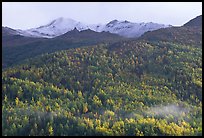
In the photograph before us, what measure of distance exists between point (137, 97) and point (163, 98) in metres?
2.27

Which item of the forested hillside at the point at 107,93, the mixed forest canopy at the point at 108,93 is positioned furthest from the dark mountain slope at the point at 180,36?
the forested hillside at the point at 107,93

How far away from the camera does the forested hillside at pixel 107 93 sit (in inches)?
1075

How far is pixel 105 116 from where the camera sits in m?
29.8

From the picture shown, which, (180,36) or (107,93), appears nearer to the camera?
(107,93)

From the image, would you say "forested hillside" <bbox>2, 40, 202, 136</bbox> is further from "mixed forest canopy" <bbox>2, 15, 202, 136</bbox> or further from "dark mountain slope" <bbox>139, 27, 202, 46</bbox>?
"dark mountain slope" <bbox>139, 27, 202, 46</bbox>

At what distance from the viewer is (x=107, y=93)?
36594 mm

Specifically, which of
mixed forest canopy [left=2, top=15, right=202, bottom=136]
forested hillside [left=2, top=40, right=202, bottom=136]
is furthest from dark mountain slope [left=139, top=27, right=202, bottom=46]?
forested hillside [left=2, top=40, right=202, bottom=136]

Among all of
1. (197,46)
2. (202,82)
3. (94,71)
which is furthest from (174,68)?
(197,46)

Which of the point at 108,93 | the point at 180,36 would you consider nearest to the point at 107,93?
the point at 108,93

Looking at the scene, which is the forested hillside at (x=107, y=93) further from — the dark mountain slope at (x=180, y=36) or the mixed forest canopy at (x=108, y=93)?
the dark mountain slope at (x=180, y=36)

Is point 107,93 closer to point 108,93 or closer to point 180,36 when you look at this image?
point 108,93

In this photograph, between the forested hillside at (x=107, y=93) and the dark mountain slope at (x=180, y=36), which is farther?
the dark mountain slope at (x=180, y=36)

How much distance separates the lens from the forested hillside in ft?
89.6

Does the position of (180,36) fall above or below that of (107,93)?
above
